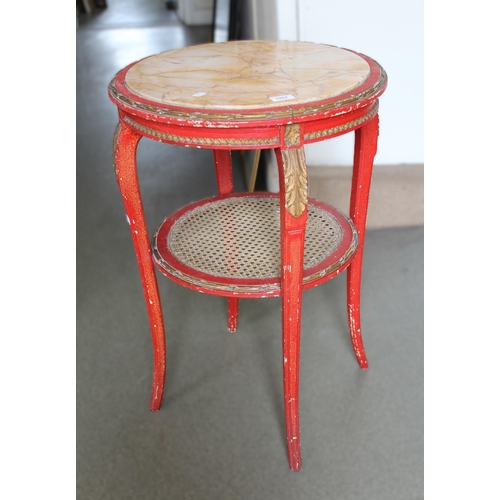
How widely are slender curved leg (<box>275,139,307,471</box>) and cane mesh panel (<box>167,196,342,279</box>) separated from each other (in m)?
0.12

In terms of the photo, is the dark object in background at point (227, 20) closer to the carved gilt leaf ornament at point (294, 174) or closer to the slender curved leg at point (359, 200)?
the slender curved leg at point (359, 200)

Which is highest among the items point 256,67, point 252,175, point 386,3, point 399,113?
point 386,3

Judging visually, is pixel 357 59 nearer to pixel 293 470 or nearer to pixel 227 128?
pixel 227 128

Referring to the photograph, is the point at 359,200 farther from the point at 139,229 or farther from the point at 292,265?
the point at 139,229

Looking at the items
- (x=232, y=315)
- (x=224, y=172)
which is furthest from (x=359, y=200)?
(x=232, y=315)

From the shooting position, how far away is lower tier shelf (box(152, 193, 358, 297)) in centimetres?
177

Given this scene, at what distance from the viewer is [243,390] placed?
221cm

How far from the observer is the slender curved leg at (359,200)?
1.87 m

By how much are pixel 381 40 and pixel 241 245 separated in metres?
1.38

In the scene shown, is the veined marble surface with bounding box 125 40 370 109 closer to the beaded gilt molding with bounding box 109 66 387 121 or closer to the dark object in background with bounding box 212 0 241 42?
the beaded gilt molding with bounding box 109 66 387 121

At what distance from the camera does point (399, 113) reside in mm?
2973

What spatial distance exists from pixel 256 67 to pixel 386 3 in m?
1.23

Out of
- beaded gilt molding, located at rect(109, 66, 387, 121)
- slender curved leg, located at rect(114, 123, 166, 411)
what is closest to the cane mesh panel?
slender curved leg, located at rect(114, 123, 166, 411)

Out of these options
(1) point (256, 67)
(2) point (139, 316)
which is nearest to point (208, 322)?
(2) point (139, 316)
